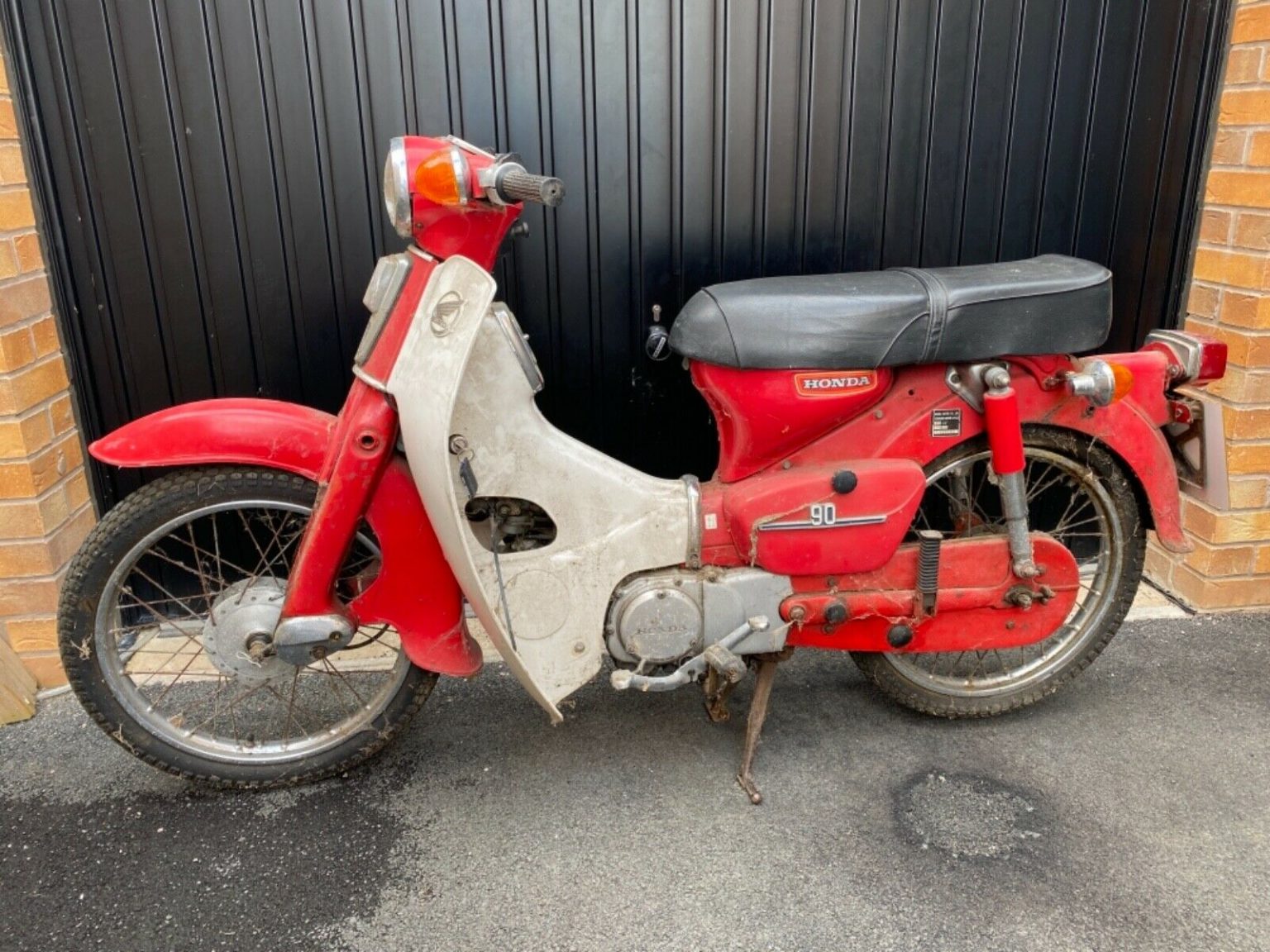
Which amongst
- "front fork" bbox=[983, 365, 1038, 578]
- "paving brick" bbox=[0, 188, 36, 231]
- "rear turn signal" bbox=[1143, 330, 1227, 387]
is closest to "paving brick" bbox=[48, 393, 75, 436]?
"paving brick" bbox=[0, 188, 36, 231]

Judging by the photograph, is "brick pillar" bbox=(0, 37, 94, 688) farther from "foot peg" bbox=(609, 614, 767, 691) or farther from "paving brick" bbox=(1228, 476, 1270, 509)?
"paving brick" bbox=(1228, 476, 1270, 509)

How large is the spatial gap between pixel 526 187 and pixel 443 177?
16 cm

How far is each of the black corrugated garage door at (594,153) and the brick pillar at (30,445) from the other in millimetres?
106

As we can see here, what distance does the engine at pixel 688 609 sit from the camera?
2240 mm

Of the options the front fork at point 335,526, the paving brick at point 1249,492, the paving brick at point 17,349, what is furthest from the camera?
the paving brick at point 1249,492

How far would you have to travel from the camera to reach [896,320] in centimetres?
214

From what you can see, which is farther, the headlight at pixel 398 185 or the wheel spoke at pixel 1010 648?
the wheel spoke at pixel 1010 648

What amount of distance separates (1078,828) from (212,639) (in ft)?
6.51

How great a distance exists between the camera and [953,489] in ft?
8.32

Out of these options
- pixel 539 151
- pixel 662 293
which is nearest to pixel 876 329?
pixel 662 293

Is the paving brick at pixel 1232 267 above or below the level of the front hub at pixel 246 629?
above

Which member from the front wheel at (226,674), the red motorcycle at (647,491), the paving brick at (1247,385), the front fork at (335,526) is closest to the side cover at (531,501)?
the red motorcycle at (647,491)

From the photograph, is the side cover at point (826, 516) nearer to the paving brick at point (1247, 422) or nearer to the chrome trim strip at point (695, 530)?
the chrome trim strip at point (695, 530)

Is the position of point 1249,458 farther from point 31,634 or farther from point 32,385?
point 31,634
